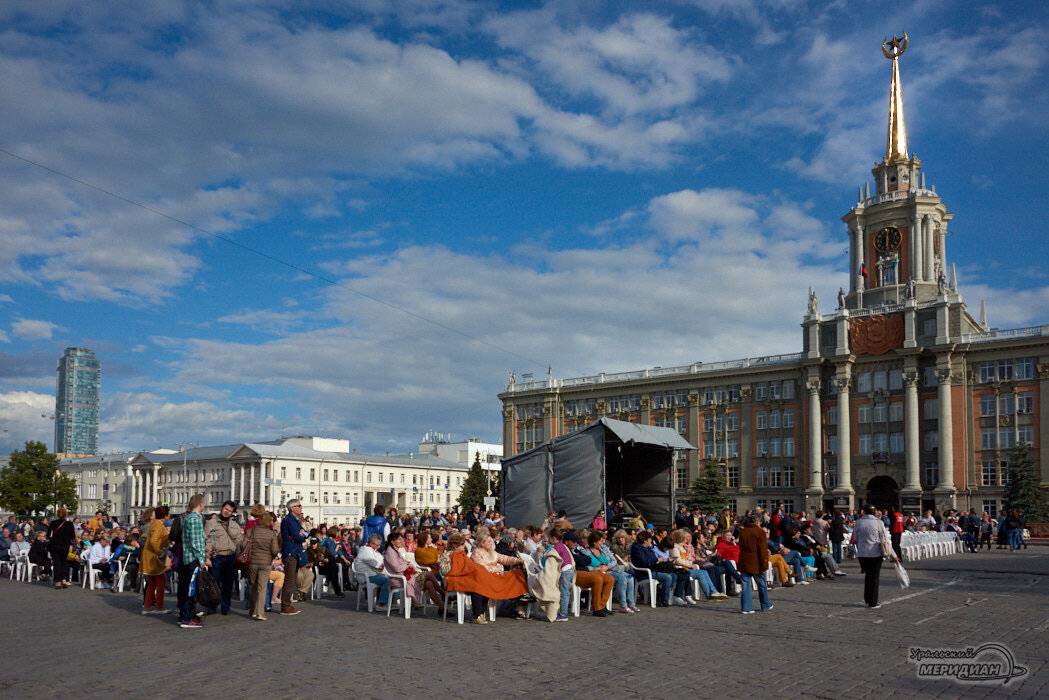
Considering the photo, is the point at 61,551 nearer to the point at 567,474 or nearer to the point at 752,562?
the point at 567,474

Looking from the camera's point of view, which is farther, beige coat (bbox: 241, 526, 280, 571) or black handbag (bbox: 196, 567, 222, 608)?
beige coat (bbox: 241, 526, 280, 571)

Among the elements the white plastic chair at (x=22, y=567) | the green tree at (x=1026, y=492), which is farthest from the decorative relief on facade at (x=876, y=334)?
the white plastic chair at (x=22, y=567)

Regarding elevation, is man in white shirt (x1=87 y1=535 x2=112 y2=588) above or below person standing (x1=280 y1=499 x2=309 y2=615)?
below

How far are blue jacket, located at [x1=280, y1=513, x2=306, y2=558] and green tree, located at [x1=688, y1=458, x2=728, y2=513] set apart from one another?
61967 millimetres

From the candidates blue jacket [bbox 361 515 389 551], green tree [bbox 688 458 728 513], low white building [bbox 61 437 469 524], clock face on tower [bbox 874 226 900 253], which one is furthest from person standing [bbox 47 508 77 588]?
low white building [bbox 61 437 469 524]

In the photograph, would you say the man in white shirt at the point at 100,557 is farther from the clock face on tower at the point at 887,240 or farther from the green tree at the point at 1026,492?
the clock face on tower at the point at 887,240

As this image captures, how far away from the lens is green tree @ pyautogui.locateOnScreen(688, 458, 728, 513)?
2891 inches

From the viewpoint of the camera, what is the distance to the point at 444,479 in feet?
412

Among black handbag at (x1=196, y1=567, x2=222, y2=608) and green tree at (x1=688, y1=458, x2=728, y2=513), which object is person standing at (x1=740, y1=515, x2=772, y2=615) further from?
green tree at (x1=688, y1=458, x2=728, y2=513)

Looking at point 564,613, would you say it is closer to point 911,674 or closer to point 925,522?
point 911,674

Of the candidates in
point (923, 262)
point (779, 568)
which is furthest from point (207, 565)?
point (923, 262)

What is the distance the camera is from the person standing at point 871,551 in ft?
47.3

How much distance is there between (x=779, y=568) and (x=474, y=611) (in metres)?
8.47

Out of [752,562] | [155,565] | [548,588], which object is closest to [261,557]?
[155,565]
